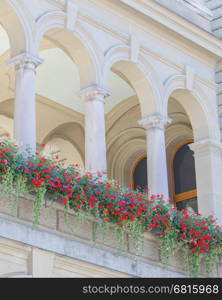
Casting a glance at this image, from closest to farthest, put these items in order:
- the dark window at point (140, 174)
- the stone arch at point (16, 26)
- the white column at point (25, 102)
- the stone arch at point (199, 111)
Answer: the white column at point (25, 102)
the stone arch at point (16, 26)
the stone arch at point (199, 111)
the dark window at point (140, 174)

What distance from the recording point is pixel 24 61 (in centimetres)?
1627

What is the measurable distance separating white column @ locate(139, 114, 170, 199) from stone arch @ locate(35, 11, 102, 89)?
1.75m

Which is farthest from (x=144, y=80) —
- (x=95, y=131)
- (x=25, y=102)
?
(x=25, y=102)

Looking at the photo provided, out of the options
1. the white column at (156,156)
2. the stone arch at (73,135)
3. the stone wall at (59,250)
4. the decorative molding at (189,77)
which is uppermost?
the stone arch at (73,135)

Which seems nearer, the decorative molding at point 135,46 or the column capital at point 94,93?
the column capital at point 94,93

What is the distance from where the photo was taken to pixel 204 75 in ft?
67.4

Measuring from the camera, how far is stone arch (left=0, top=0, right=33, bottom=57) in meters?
16.4

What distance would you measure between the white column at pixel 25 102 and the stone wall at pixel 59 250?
150 cm

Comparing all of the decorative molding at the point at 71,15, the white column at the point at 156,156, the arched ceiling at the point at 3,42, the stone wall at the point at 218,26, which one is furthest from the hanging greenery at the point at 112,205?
the arched ceiling at the point at 3,42

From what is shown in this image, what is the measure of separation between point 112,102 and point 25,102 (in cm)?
723

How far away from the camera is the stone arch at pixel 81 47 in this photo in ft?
57.0

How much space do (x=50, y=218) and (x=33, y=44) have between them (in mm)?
3561

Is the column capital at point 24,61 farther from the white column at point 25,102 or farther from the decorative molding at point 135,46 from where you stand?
the decorative molding at point 135,46

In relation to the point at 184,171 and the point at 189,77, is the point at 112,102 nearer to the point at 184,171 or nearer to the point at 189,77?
the point at 184,171
